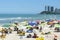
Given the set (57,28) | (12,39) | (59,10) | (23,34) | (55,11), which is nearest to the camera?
(12,39)

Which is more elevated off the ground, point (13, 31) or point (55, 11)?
point (13, 31)

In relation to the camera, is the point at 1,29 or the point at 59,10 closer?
the point at 1,29

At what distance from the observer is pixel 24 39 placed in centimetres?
2517

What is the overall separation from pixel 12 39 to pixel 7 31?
630 cm

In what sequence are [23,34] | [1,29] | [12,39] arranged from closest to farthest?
[12,39] < [23,34] < [1,29]

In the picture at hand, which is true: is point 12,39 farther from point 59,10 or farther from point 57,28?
point 59,10

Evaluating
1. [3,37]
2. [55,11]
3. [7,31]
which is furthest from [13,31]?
[55,11]

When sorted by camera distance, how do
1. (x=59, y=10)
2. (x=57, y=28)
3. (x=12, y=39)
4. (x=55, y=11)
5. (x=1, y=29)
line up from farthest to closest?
(x=59, y=10), (x=55, y=11), (x=57, y=28), (x=1, y=29), (x=12, y=39)

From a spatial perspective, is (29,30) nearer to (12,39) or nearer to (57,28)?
(57,28)

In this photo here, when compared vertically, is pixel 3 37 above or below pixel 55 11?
above

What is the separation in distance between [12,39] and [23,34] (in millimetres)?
3178

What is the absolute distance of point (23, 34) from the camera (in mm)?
27953

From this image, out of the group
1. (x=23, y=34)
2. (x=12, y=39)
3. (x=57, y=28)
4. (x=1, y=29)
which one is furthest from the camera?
(x=57, y=28)

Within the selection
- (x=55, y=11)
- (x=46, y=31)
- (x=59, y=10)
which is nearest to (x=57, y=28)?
(x=46, y=31)
